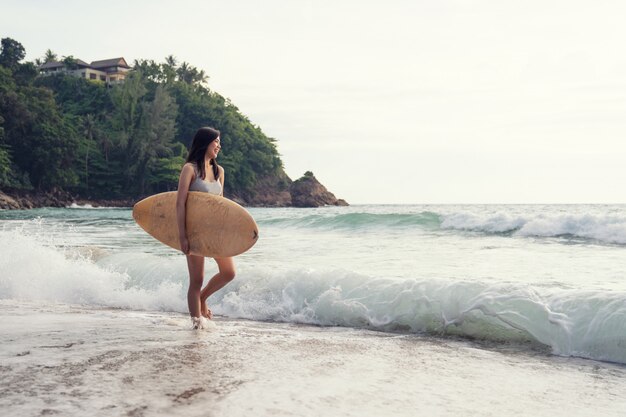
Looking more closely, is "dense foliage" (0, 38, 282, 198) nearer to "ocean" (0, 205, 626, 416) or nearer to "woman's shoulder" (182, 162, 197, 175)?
"ocean" (0, 205, 626, 416)

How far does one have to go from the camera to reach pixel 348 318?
5461mm

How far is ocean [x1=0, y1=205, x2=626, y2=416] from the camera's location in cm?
305

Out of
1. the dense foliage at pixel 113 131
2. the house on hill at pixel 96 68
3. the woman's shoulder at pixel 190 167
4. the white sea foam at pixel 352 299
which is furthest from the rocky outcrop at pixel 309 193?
the woman's shoulder at pixel 190 167

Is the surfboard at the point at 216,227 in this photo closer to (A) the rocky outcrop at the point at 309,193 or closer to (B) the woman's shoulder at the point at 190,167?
(B) the woman's shoulder at the point at 190,167

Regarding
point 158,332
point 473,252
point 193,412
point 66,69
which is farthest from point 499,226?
point 66,69

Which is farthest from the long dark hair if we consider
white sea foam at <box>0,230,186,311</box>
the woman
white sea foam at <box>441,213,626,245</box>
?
white sea foam at <box>441,213,626,245</box>

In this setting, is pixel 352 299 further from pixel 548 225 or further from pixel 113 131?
pixel 113 131

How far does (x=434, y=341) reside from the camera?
15.1 ft

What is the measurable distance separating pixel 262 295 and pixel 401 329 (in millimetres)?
1694

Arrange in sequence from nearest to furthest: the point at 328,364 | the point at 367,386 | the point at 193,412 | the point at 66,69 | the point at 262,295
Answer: the point at 193,412
the point at 367,386
the point at 328,364
the point at 262,295
the point at 66,69

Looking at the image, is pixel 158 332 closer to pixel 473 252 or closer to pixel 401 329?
pixel 401 329

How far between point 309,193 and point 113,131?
26.5m

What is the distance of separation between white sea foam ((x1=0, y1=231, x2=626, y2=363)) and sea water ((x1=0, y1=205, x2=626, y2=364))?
0.04ft

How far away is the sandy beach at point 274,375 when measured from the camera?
2.68 meters
